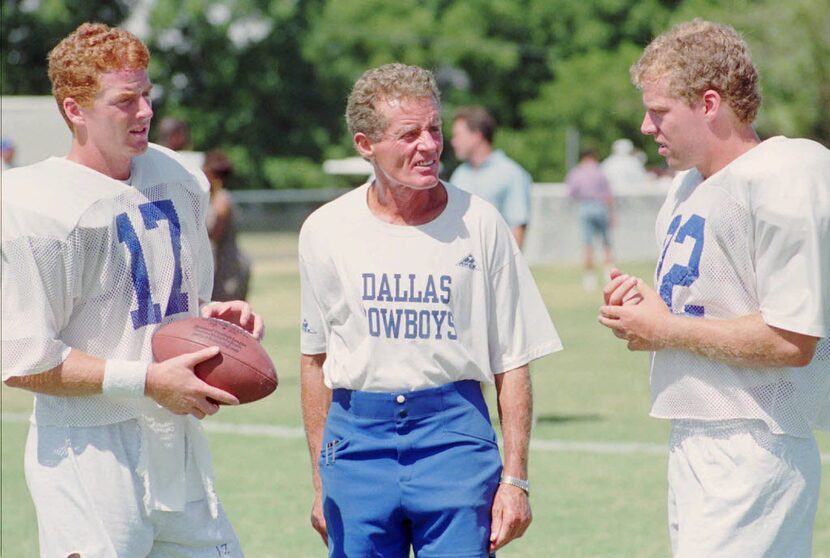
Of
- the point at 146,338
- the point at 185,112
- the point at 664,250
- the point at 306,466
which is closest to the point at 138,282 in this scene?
the point at 146,338

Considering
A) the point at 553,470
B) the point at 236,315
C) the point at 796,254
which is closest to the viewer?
the point at 796,254

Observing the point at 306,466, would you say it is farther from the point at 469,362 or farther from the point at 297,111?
the point at 297,111

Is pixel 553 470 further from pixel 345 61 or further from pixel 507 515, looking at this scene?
pixel 345 61

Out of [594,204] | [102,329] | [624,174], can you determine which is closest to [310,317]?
[102,329]

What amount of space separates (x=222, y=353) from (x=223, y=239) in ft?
23.5

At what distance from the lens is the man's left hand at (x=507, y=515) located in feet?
14.8

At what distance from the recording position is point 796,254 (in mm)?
4211

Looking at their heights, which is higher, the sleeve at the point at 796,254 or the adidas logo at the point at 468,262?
the sleeve at the point at 796,254

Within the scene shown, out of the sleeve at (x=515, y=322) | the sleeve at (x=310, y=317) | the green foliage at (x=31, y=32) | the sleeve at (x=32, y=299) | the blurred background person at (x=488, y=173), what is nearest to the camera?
the sleeve at (x=32, y=299)

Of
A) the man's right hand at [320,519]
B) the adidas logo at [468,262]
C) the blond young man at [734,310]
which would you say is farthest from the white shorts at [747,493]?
the man's right hand at [320,519]

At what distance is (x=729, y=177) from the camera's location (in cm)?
435

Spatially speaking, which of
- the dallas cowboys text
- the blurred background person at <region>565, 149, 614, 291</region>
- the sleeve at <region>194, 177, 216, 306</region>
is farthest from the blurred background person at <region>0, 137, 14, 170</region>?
the blurred background person at <region>565, 149, 614, 291</region>

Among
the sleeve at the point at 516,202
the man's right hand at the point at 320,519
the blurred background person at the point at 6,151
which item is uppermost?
the man's right hand at the point at 320,519

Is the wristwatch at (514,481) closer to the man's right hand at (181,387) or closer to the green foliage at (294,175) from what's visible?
the man's right hand at (181,387)
